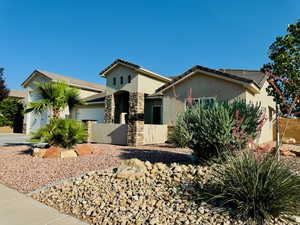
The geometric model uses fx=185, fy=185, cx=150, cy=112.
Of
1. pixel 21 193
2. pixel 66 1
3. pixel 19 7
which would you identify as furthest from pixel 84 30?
pixel 21 193

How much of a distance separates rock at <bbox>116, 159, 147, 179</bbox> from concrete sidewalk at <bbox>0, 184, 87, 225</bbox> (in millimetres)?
1566

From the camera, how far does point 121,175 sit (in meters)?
4.60

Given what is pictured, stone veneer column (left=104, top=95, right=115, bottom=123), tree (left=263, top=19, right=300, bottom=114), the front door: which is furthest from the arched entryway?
tree (left=263, top=19, right=300, bottom=114)

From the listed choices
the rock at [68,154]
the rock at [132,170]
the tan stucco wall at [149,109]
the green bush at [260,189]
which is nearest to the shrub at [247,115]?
the green bush at [260,189]

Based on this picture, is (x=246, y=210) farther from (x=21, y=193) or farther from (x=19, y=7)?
(x=19, y=7)

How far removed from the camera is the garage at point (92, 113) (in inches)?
758

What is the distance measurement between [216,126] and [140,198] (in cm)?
259

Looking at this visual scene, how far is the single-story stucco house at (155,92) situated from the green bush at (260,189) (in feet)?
12.3

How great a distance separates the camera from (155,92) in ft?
45.2

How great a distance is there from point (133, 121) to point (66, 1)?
8941 mm

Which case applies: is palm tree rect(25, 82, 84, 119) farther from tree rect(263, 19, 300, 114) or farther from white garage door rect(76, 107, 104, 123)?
white garage door rect(76, 107, 104, 123)

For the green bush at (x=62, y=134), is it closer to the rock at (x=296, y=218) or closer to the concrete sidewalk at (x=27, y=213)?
the concrete sidewalk at (x=27, y=213)

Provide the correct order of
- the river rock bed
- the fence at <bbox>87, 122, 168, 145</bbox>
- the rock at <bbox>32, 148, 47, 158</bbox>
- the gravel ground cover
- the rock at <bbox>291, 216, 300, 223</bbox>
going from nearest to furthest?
the rock at <bbox>291, 216, 300, 223</bbox> < the river rock bed < the gravel ground cover < the rock at <bbox>32, 148, 47, 158</bbox> < the fence at <bbox>87, 122, 168, 145</bbox>

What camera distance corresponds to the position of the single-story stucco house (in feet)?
34.3
